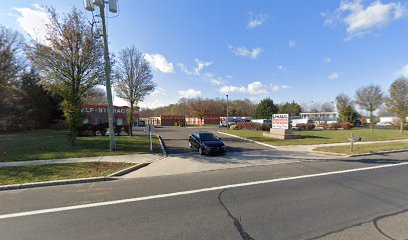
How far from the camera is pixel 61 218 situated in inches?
186

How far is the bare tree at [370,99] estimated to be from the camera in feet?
111

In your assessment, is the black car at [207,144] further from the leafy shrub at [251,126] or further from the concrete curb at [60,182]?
the leafy shrub at [251,126]

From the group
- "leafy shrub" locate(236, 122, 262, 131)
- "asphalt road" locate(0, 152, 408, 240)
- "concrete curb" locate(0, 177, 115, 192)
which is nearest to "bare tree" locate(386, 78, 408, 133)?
"leafy shrub" locate(236, 122, 262, 131)

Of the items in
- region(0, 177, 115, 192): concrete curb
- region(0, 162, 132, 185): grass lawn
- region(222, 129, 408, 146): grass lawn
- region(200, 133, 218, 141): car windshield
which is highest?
region(200, 133, 218, 141): car windshield

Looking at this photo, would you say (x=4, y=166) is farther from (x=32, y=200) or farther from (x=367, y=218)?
(x=367, y=218)

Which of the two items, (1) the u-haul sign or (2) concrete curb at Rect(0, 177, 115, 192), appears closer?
(2) concrete curb at Rect(0, 177, 115, 192)

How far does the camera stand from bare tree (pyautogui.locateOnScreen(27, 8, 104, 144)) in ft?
44.8

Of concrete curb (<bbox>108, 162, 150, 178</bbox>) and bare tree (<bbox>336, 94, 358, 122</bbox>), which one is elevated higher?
bare tree (<bbox>336, 94, 358, 122</bbox>)

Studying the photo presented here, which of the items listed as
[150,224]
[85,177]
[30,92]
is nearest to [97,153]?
[85,177]

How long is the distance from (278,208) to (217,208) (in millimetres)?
1434

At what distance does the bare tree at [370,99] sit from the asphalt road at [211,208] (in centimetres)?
3269

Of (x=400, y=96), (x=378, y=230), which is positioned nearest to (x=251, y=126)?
(x=400, y=96)

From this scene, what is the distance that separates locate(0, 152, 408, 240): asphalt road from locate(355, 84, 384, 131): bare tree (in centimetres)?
3269

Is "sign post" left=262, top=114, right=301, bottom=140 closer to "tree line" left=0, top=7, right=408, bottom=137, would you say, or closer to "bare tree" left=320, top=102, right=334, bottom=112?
"tree line" left=0, top=7, right=408, bottom=137
